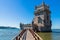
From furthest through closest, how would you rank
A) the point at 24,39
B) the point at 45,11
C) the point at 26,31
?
the point at 45,11
the point at 26,31
the point at 24,39

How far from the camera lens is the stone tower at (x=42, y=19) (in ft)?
155

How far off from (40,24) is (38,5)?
977 cm

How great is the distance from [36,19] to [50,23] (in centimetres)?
708

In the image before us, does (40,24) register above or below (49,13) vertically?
below

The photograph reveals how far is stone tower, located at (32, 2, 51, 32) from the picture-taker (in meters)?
47.3

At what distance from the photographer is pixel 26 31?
1133cm

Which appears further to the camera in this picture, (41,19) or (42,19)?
(41,19)

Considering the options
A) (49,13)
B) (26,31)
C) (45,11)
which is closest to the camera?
(26,31)

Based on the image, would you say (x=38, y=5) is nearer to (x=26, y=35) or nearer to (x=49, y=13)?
(x=49, y=13)

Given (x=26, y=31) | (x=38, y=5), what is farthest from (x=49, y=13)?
(x=26, y=31)

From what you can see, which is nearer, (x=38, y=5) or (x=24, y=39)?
(x=24, y=39)

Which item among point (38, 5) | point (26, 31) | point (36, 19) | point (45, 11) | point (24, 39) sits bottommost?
point (24, 39)

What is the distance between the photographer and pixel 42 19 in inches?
1871

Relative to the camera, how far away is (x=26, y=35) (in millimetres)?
10961
